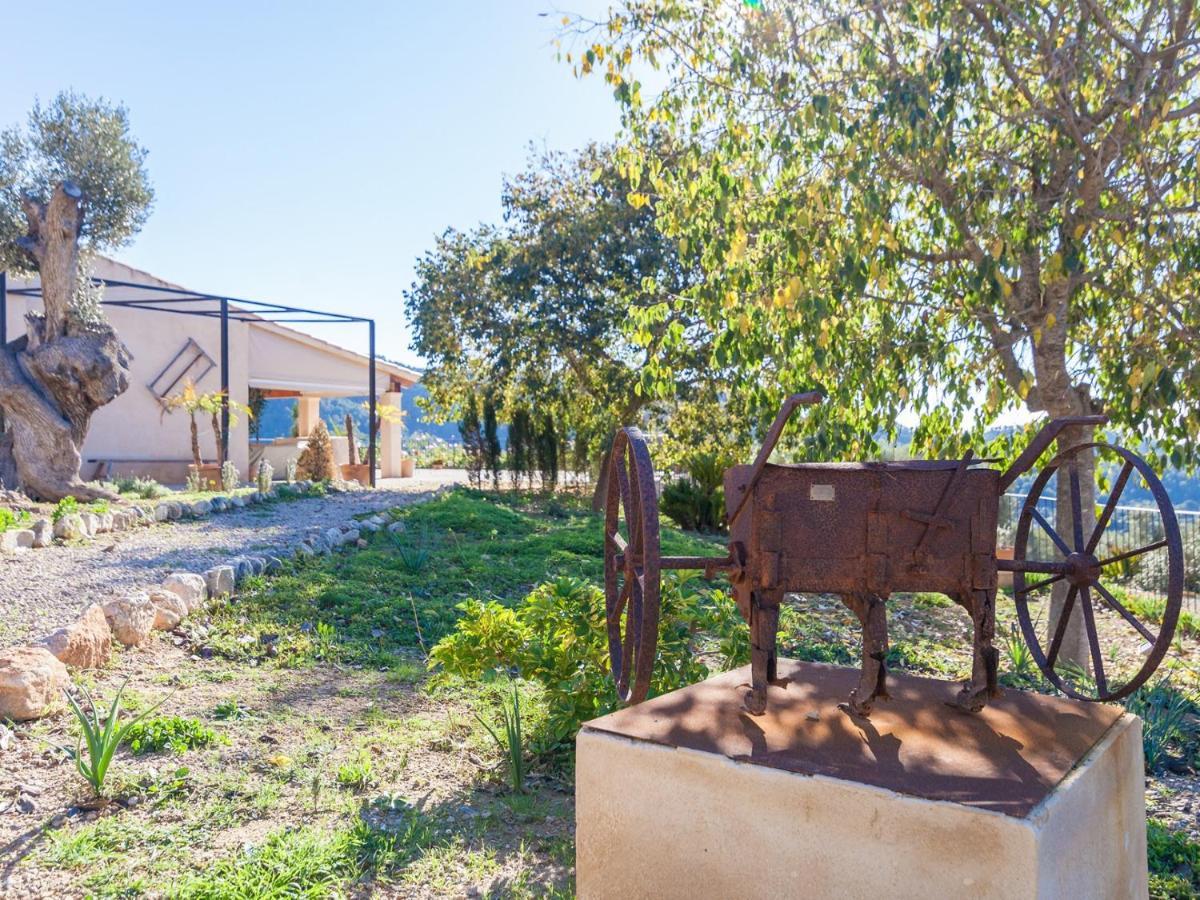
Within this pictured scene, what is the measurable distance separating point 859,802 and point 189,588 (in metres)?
5.07

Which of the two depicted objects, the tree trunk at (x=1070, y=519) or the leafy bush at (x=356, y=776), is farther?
the tree trunk at (x=1070, y=519)

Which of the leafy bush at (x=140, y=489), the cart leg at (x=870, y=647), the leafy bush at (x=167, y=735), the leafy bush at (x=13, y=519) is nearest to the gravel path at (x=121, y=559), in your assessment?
the leafy bush at (x=13, y=519)

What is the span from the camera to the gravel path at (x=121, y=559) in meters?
5.64

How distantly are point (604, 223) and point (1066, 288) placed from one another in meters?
8.88

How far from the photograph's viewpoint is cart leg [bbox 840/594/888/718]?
278cm

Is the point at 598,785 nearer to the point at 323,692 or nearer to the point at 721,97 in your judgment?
the point at 323,692

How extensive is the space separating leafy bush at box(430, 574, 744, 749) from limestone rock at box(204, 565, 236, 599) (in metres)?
2.87

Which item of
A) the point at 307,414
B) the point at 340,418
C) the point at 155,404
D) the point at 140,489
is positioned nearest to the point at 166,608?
the point at 140,489

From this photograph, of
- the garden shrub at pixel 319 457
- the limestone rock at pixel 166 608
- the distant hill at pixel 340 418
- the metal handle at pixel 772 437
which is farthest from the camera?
the distant hill at pixel 340 418

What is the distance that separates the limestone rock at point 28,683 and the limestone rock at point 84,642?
0.88ft

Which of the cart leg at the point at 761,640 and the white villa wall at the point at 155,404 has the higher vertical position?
the white villa wall at the point at 155,404

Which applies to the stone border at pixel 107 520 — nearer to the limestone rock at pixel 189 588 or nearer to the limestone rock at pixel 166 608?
the limestone rock at pixel 189 588

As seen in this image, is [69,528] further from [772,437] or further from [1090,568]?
[1090,568]

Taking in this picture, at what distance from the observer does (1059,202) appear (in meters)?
4.84
